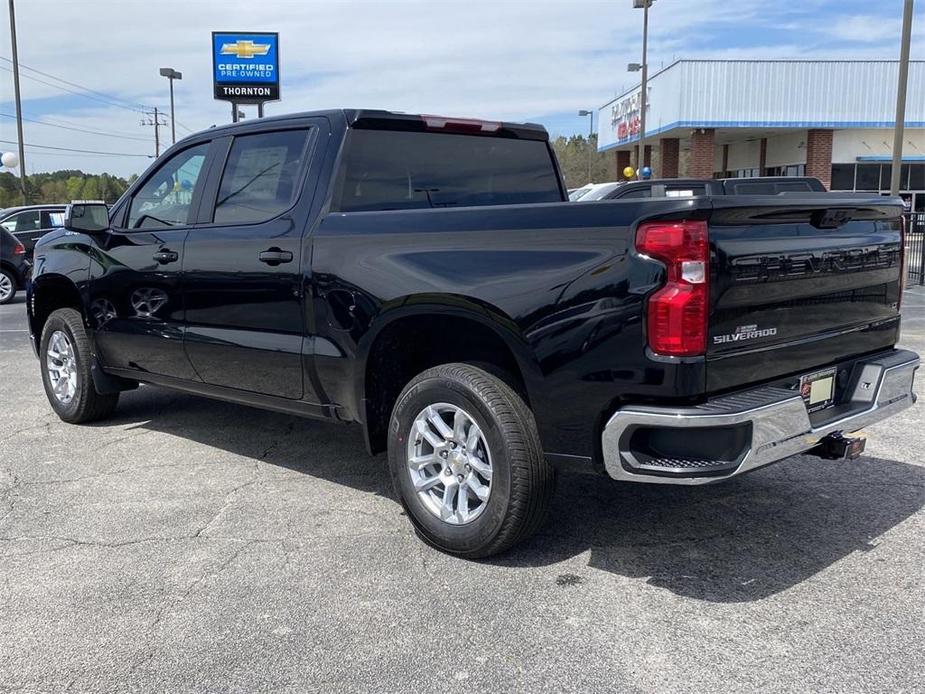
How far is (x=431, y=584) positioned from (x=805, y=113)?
3411 centimetres

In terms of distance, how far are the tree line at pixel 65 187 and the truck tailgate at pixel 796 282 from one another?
6531 centimetres

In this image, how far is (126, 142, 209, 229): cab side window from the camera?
5.34 m

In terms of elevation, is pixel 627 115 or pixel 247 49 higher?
pixel 247 49

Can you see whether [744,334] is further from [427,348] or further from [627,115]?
[627,115]

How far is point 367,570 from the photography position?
12.6 ft

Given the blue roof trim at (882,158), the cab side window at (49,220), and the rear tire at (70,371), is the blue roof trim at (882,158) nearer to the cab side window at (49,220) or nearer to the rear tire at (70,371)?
the cab side window at (49,220)

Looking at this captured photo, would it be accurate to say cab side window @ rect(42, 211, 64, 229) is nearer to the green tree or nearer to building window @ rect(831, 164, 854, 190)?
building window @ rect(831, 164, 854, 190)

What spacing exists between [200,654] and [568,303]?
1.85m

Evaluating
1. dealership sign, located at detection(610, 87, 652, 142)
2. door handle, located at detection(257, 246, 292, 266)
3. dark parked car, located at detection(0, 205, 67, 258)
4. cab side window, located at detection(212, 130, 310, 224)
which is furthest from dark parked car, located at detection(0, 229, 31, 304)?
dealership sign, located at detection(610, 87, 652, 142)

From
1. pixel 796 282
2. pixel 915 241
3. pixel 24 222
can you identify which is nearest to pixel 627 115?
pixel 915 241

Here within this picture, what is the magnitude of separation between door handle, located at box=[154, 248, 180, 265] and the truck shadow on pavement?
130 centimetres

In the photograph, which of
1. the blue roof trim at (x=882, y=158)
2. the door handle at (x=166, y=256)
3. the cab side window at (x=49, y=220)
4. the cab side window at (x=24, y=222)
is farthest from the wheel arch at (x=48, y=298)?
the blue roof trim at (x=882, y=158)

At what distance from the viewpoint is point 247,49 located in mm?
31453

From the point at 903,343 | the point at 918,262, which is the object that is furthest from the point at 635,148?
the point at 903,343
